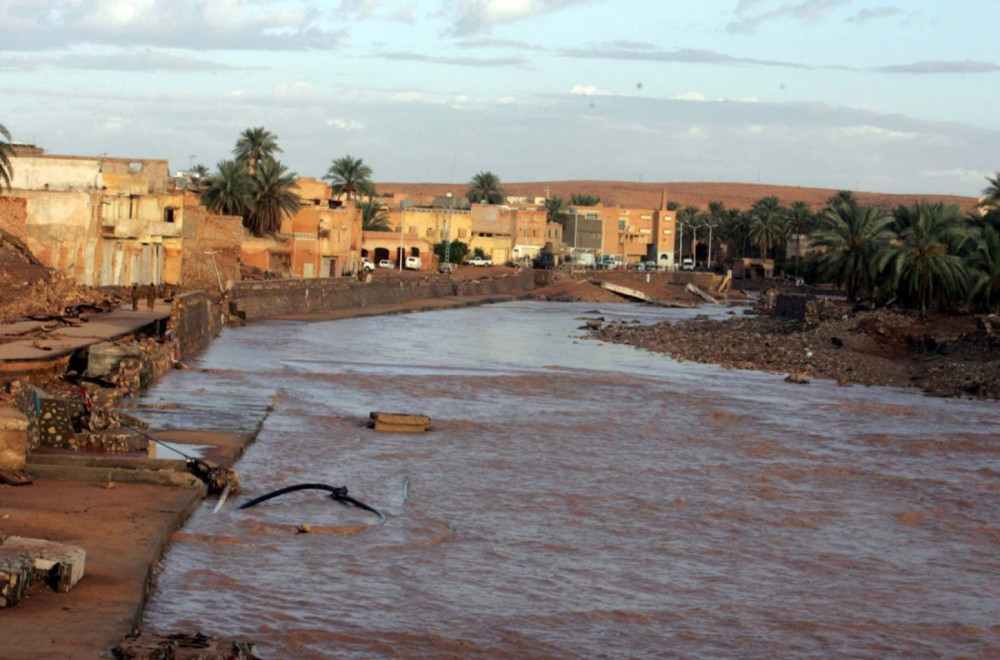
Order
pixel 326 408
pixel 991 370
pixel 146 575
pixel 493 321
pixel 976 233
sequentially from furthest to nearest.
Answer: pixel 493 321, pixel 976 233, pixel 991 370, pixel 326 408, pixel 146 575

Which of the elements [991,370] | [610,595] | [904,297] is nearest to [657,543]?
[610,595]

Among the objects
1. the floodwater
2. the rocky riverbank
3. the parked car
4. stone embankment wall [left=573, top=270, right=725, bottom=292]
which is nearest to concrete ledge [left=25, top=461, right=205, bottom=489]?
the floodwater

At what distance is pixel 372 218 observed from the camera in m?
104

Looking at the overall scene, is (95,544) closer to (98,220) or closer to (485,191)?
(98,220)

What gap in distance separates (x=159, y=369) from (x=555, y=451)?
9.00 meters

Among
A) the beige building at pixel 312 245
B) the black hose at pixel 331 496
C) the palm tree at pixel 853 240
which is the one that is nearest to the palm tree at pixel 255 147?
the beige building at pixel 312 245

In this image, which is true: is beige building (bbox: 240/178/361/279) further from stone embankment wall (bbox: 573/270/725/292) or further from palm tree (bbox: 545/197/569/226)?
palm tree (bbox: 545/197/569/226)

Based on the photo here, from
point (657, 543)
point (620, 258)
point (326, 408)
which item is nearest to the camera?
point (657, 543)

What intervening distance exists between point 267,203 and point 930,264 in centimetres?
3798

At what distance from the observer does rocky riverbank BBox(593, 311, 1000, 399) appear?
37.2 meters

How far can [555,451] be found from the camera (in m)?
21.4

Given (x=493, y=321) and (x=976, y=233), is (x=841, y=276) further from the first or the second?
(x=493, y=321)

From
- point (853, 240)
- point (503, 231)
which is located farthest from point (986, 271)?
point (503, 231)

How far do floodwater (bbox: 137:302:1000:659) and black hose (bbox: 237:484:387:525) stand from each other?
0.13m
